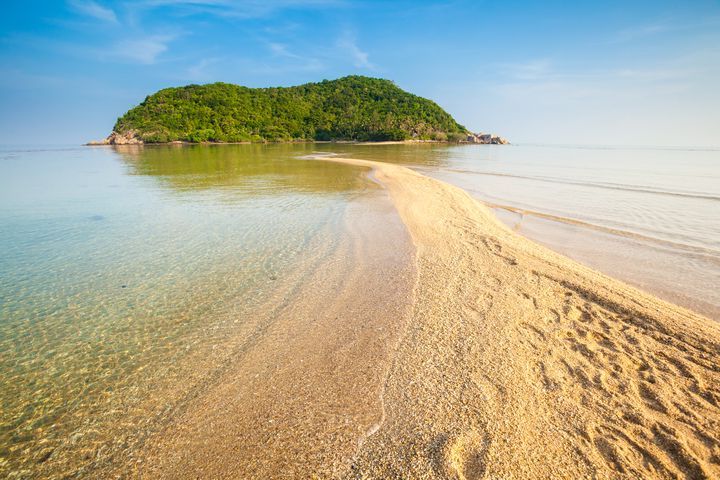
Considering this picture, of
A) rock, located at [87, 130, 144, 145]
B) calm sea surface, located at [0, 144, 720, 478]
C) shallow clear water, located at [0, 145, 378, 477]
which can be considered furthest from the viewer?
rock, located at [87, 130, 144, 145]

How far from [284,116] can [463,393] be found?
152 meters

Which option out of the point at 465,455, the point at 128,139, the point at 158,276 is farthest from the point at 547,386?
the point at 128,139

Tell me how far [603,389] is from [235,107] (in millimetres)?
151726

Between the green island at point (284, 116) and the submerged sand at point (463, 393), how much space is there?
125291 millimetres

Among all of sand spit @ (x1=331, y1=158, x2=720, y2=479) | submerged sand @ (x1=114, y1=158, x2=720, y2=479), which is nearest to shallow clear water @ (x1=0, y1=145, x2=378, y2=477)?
submerged sand @ (x1=114, y1=158, x2=720, y2=479)

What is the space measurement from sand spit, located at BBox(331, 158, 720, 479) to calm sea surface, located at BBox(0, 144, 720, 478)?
6.98 ft

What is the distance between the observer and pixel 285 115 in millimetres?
141500

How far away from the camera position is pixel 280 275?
691cm

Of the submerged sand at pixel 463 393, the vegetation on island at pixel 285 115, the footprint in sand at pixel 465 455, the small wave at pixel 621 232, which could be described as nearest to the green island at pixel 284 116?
the vegetation on island at pixel 285 115

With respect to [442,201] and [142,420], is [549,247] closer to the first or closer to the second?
[442,201]

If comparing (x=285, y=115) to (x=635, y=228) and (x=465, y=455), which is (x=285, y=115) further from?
(x=465, y=455)

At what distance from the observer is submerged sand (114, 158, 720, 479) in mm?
2805

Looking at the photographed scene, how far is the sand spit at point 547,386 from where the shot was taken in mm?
2781

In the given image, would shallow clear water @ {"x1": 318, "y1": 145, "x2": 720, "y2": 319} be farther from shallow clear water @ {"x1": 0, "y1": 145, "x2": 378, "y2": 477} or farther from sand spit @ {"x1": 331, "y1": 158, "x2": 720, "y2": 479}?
shallow clear water @ {"x1": 0, "y1": 145, "x2": 378, "y2": 477}
